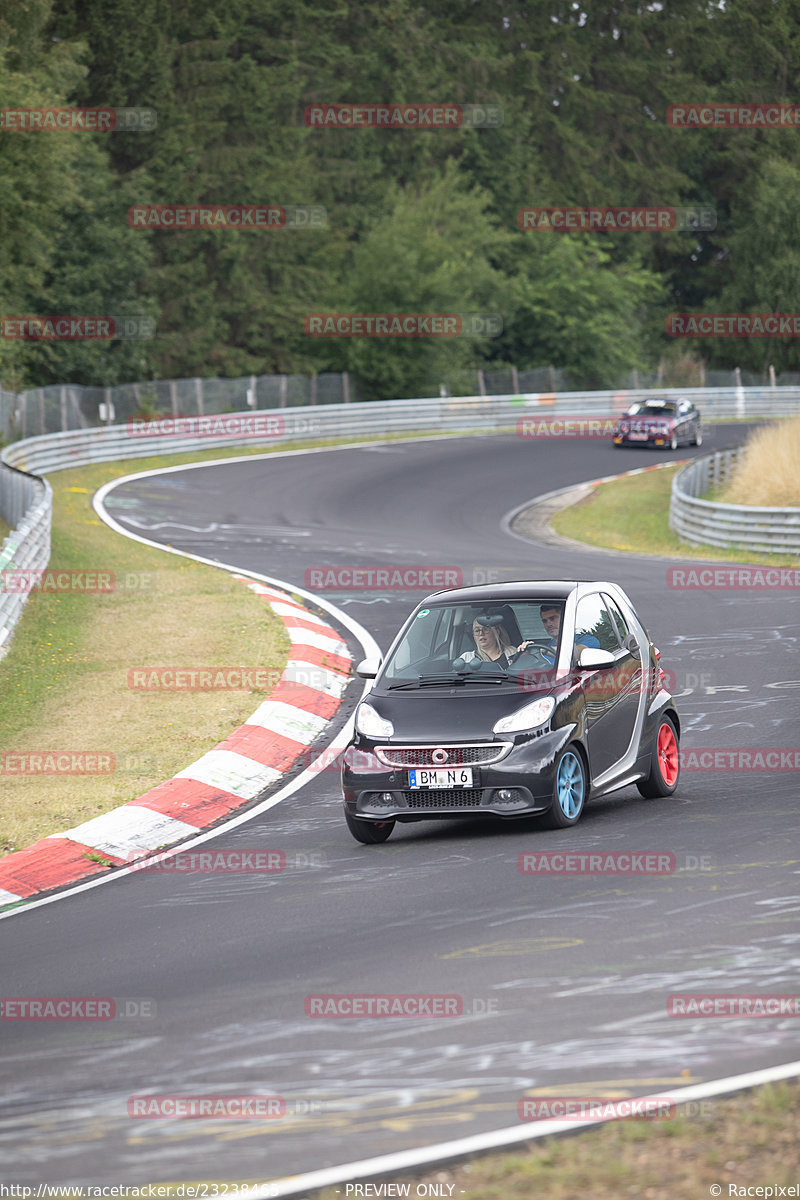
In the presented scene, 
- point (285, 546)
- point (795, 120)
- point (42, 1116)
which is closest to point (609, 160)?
point (795, 120)

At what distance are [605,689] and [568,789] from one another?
2.87 ft

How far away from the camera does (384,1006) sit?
6.49m

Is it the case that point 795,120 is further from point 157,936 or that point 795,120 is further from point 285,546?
point 157,936

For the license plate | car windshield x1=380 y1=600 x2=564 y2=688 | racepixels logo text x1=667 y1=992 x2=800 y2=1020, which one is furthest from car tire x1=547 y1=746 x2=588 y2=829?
racepixels logo text x1=667 y1=992 x2=800 y2=1020

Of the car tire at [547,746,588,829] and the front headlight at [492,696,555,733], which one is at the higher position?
the front headlight at [492,696,555,733]

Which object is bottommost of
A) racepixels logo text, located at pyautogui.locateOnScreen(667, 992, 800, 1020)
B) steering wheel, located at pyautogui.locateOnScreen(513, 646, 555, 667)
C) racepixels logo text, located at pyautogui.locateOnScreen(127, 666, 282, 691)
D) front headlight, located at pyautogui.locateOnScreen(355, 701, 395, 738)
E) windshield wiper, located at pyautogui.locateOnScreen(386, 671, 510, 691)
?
racepixels logo text, located at pyautogui.locateOnScreen(127, 666, 282, 691)

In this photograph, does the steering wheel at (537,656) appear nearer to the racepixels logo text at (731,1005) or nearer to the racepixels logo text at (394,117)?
the racepixels logo text at (731,1005)

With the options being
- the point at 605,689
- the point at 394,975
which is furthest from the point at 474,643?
the point at 394,975

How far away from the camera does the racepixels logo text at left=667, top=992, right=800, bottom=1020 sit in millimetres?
6098

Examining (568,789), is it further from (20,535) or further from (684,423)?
(684,423)

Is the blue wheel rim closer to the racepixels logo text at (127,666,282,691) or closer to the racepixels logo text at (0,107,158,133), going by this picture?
the racepixels logo text at (127,666,282,691)

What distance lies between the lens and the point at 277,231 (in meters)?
65.0

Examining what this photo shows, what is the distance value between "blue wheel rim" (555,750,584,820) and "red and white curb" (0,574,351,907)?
8.86 ft

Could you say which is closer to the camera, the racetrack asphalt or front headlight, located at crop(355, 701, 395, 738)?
the racetrack asphalt
